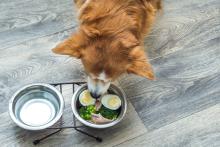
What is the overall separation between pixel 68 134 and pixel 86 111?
0.16 meters

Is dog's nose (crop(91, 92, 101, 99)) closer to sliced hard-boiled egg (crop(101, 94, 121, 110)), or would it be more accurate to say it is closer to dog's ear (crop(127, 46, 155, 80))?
sliced hard-boiled egg (crop(101, 94, 121, 110))

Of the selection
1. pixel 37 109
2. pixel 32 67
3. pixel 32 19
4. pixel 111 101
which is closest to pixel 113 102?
pixel 111 101

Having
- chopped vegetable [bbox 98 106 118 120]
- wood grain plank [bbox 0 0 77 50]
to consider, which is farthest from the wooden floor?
chopped vegetable [bbox 98 106 118 120]

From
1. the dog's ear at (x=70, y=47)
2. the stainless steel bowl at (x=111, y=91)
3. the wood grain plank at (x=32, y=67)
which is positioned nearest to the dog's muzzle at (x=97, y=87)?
the stainless steel bowl at (x=111, y=91)

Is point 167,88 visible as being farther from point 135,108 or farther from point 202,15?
point 202,15

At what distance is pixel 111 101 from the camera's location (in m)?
1.74

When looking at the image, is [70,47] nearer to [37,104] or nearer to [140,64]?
[140,64]

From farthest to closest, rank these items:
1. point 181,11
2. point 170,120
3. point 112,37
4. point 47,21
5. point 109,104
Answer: point 181,11
point 47,21
point 170,120
point 109,104
point 112,37

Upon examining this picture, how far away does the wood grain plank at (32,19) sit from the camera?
6.75ft

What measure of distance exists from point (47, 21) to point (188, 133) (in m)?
1.08

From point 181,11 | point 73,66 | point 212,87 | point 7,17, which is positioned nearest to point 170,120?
point 212,87

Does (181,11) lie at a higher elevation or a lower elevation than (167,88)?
higher

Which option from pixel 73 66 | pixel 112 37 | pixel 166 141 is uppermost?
pixel 112 37

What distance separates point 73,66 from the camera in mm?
1963
